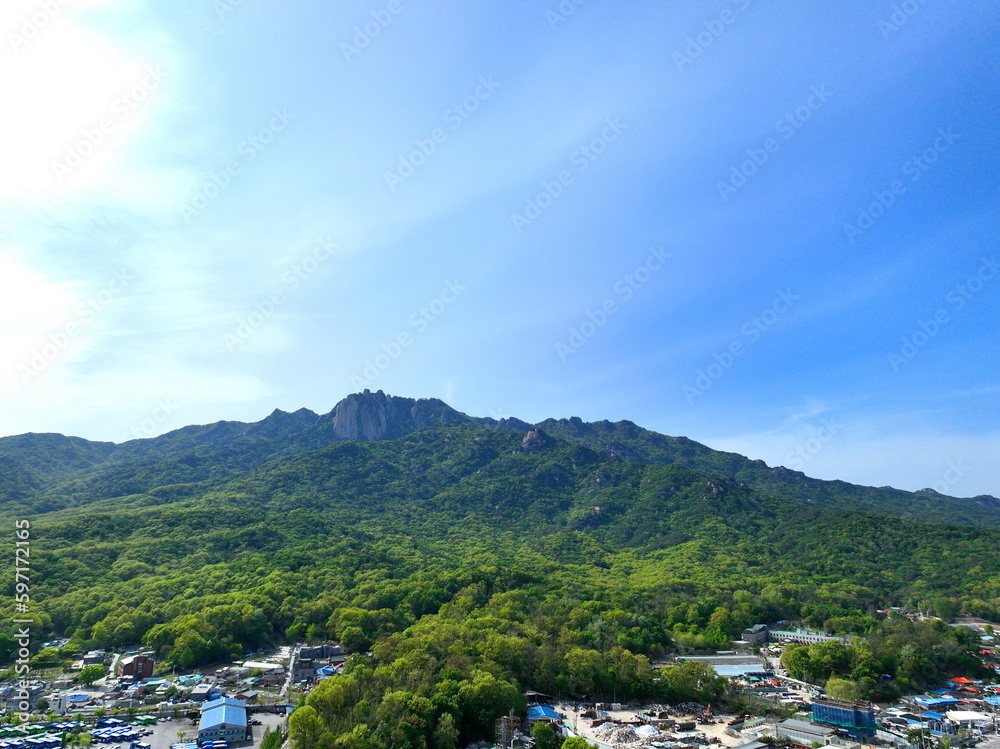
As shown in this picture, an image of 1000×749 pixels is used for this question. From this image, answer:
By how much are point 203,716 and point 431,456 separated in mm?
138651

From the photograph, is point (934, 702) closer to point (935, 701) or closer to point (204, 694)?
point (935, 701)

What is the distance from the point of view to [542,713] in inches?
1571

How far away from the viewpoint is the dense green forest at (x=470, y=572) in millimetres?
45531

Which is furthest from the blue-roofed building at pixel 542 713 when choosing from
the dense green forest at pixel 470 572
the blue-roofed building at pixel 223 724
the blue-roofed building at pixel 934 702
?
the blue-roofed building at pixel 934 702

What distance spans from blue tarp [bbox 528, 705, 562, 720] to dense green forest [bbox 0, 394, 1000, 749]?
2023 mm

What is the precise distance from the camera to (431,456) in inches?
6969

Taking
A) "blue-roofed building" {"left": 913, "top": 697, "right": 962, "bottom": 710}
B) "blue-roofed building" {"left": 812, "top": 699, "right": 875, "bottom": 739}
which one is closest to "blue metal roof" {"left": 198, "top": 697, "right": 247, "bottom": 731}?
"blue-roofed building" {"left": 812, "top": 699, "right": 875, "bottom": 739}

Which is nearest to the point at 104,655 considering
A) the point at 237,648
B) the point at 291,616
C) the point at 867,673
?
the point at 237,648

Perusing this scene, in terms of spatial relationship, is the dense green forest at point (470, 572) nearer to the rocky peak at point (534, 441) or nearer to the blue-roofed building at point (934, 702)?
the blue-roofed building at point (934, 702)

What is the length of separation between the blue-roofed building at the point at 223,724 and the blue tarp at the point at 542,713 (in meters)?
18.2

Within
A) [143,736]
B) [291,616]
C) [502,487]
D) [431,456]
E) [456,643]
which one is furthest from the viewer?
[431,456]

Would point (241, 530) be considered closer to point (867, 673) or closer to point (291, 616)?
point (291, 616)

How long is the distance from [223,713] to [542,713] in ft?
68.5

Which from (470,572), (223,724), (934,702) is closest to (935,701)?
(934,702)
